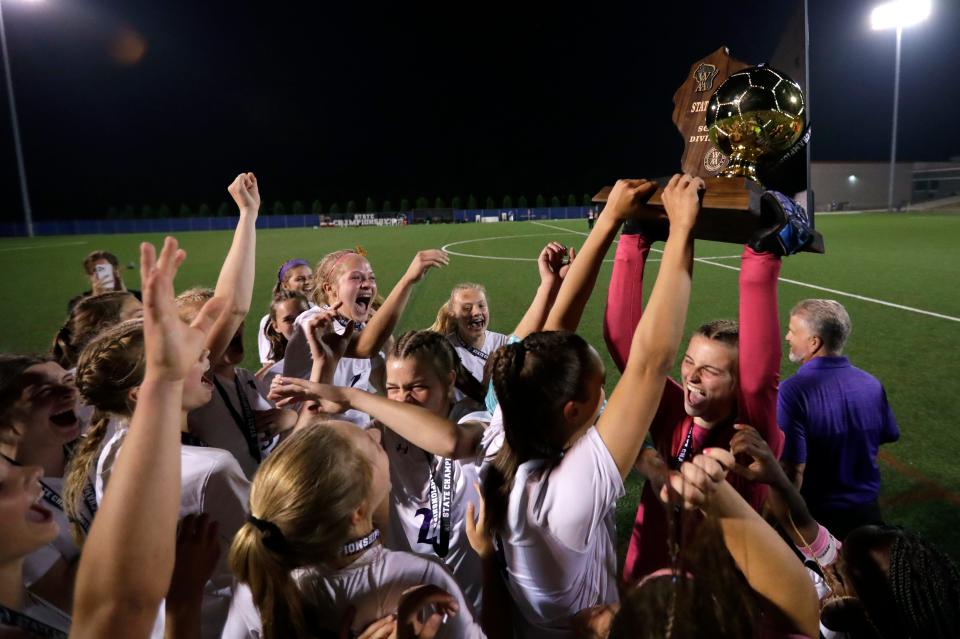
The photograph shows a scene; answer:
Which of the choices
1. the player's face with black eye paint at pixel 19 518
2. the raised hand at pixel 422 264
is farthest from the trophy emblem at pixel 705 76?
the player's face with black eye paint at pixel 19 518

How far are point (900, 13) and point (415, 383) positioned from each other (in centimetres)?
4410

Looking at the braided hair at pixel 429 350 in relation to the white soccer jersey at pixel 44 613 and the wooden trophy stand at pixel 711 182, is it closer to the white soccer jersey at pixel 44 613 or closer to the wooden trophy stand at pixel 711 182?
the wooden trophy stand at pixel 711 182

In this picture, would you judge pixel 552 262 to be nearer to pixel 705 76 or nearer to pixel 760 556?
pixel 705 76

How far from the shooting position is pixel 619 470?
1.50 meters

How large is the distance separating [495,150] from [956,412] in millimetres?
71589

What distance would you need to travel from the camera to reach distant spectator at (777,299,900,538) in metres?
2.90

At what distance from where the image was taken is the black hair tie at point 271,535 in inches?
54.2

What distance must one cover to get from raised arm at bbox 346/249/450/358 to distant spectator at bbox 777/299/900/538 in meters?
1.93

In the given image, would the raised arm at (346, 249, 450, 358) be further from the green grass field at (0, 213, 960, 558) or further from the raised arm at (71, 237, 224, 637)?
the raised arm at (71, 237, 224, 637)

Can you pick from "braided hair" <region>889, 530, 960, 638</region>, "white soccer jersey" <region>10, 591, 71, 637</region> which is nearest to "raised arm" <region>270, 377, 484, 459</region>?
"white soccer jersey" <region>10, 591, 71, 637</region>

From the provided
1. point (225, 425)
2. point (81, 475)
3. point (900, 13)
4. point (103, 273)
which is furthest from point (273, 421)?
point (900, 13)

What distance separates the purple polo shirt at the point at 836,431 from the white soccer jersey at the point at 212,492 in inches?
97.6

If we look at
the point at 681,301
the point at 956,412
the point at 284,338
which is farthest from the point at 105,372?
the point at 956,412

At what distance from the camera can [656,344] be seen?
1.51 metres
